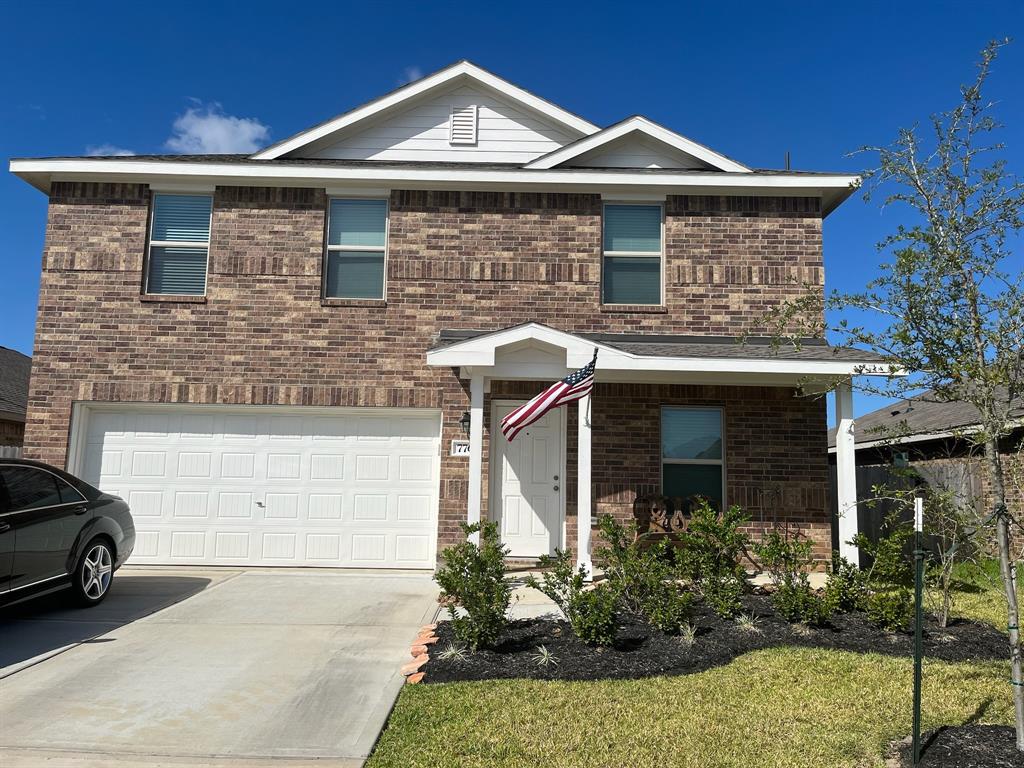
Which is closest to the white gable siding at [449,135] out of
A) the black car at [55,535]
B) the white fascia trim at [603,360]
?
the white fascia trim at [603,360]

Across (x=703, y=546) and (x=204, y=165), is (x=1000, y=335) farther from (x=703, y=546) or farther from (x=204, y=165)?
(x=204, y=165)

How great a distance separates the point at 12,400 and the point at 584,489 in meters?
15.3

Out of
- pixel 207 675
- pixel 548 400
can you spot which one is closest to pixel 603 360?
pixel 548 400

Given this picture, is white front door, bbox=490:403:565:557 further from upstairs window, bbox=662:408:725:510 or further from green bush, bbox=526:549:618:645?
green bush, bbox=526:549:618:645

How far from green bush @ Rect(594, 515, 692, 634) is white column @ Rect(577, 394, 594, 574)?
0.95 meters

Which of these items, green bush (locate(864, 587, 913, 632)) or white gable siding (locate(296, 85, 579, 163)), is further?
white gable siding (locate(296, 85, 579, 163))

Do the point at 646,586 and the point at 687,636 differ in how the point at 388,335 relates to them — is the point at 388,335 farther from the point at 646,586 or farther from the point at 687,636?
the point at 687,636

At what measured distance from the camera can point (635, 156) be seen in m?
11.2

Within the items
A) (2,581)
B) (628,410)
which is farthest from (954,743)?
(2,581)

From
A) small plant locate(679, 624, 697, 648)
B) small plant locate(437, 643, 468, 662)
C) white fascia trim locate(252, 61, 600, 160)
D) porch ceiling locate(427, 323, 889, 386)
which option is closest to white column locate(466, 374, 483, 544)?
porch ceiling locate(427, 323, 889, 386)

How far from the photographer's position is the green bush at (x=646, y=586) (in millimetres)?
6250

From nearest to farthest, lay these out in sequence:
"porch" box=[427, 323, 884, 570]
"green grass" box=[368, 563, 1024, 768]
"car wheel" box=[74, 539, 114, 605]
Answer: "green grass" box=[368, 563, 1024, 768] → "car wheel" box=[74, 539, 114, 605] → "porch" box=[427, 323, 884, 570]

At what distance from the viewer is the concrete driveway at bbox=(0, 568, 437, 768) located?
4273 mm

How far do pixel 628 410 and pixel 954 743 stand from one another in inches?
240
